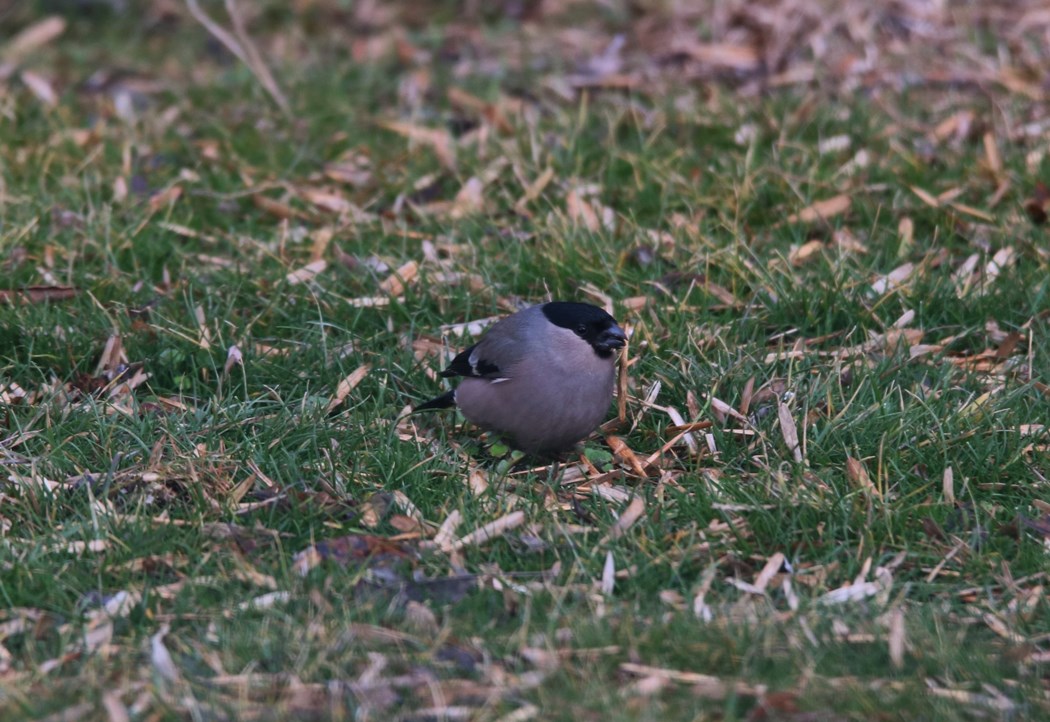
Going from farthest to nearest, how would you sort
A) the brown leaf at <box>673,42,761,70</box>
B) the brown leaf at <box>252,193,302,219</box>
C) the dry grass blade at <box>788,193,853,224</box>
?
the brown leaf at <box>673,42,761,70</box>
the brown leaf at <box>252,193,302,219</box>
the dry grass blade at <box>788,193,853,224</box>

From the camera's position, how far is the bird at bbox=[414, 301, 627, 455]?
16.9 ft

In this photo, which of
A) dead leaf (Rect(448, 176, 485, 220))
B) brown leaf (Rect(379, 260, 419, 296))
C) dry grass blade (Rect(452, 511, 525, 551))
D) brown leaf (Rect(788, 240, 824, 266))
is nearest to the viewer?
dry grass blade (Rect(452, 511, 525, 551))

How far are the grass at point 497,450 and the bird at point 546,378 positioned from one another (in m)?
0.18

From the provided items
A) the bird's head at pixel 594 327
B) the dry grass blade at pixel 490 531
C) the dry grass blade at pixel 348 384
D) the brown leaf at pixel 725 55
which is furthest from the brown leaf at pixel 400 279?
the brown leaf at pixel 725 55

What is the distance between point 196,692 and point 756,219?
14.0ft

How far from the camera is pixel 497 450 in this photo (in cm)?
530

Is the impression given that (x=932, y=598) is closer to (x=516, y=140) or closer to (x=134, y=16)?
(x=516, y=140)

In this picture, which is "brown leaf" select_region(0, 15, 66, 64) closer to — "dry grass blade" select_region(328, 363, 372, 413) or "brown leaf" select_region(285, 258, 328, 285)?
"brown leaf" select_region(285, 258, 328, 285)

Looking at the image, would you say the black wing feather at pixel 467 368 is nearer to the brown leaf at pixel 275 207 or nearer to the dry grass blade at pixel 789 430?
the dry grass blade at pixel 789 430

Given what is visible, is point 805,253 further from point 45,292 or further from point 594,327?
point 45,292

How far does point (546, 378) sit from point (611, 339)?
1.02 feet

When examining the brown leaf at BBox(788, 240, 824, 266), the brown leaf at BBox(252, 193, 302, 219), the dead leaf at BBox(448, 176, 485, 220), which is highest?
the brown leaf at BBox(788, 240, 824, 266)

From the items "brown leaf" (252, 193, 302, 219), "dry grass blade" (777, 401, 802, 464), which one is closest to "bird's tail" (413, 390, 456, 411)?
"dry grass blade" (777, 401, 802, 464)

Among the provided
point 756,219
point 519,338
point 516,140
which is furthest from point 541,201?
point 519,338
